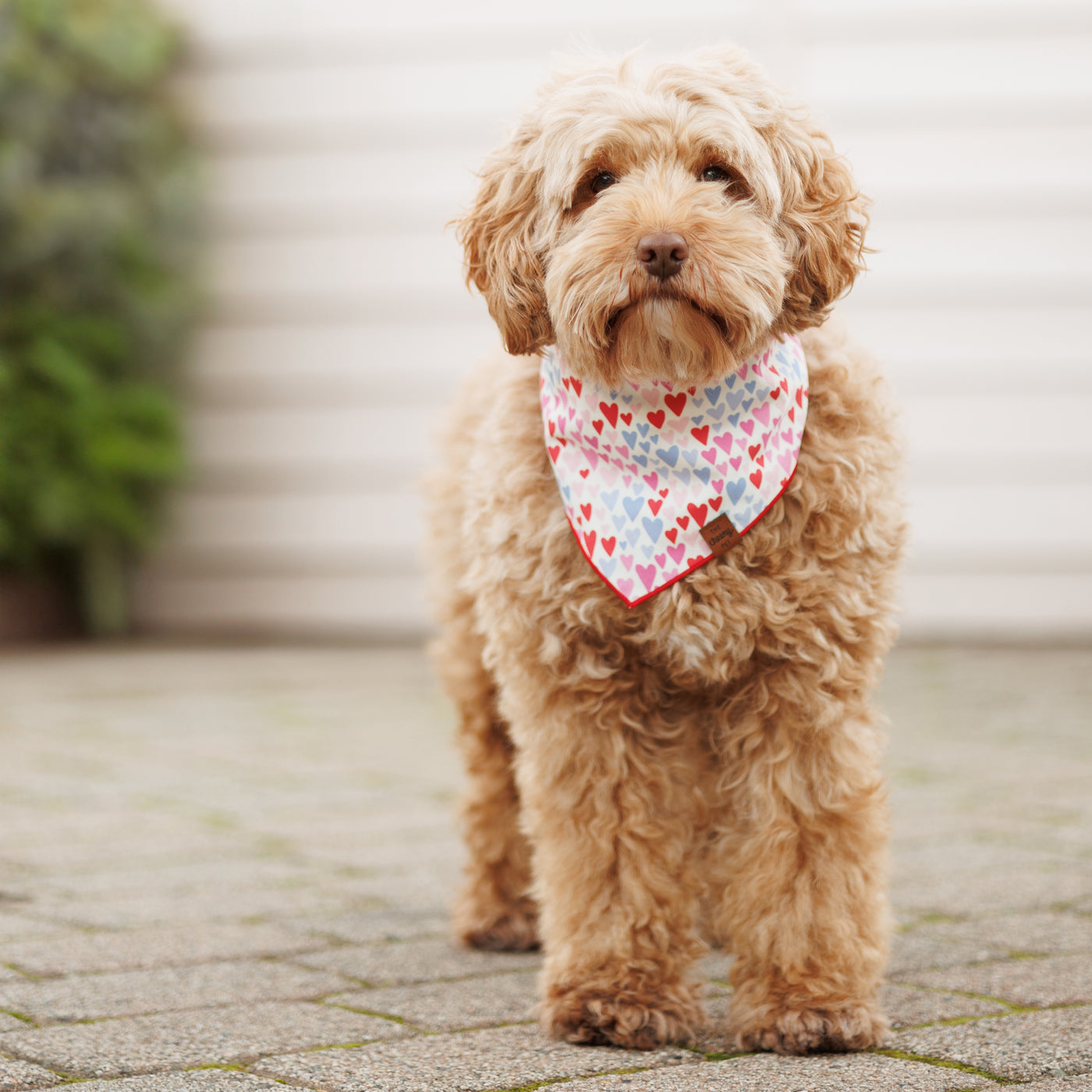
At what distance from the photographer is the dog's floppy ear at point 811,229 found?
3082mm

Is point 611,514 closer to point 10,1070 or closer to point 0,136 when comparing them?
point 10,1070

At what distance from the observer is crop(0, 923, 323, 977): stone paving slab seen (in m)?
3.56

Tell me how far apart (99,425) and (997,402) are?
548cm

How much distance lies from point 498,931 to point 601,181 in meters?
1.78

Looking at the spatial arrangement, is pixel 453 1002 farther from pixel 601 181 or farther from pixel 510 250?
pixel 601 181

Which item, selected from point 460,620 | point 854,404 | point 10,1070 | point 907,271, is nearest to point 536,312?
point 854,404

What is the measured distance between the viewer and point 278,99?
427 inches

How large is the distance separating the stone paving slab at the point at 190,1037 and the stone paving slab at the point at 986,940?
118 centimetres

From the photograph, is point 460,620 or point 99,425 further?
point 99,425

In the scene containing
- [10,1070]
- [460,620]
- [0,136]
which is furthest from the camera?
[0,136]

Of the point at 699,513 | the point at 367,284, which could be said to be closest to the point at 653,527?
the point at 699,513

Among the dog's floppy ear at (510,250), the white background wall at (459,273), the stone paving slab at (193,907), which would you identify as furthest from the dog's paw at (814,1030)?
the white background wall at (459,273)

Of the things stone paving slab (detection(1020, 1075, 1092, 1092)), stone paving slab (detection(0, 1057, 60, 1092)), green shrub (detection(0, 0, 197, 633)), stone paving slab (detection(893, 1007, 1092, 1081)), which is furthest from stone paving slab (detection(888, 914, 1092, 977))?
green shrub (detection(0, 0, 197, 633))

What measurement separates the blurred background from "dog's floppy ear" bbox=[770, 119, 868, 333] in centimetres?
672
